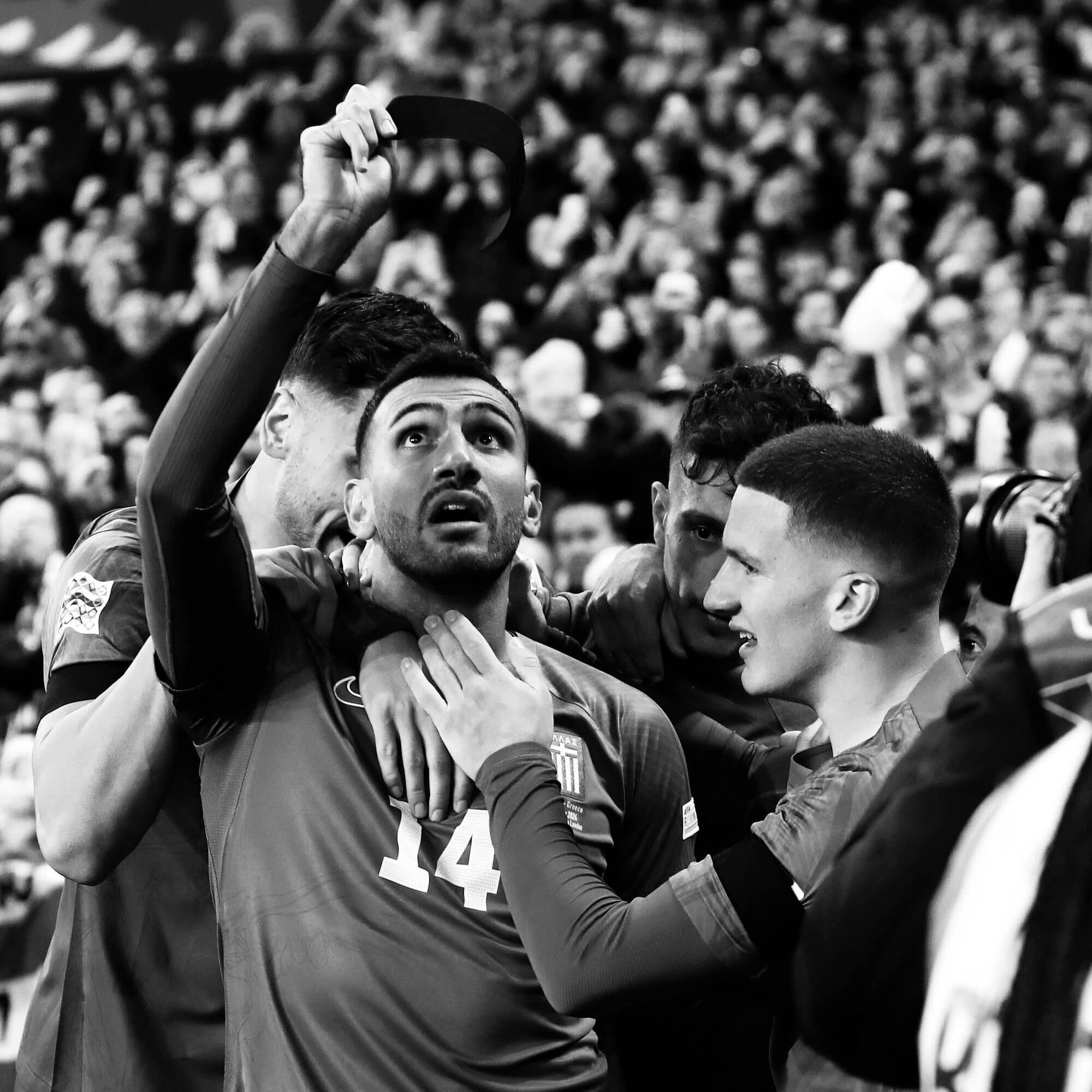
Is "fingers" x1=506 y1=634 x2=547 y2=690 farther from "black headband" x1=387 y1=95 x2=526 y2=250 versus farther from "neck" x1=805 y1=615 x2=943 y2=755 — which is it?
"black headband" x1=387 y1=95 x2=526 y2=250

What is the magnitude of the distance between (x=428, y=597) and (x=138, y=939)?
680 millimetres

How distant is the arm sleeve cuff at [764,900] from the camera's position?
5.47 ft

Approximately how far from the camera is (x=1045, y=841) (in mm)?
1151

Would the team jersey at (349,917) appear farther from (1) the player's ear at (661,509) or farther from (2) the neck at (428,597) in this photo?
(1) the player's ear at (661,509)

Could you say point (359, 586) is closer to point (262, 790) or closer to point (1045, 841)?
point (262, 790)

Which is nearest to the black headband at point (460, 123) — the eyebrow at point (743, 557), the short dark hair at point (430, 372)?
the short dark hair at point (430, 372)

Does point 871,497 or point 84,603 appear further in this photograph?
point 84,603

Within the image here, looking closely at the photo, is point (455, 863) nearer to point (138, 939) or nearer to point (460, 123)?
point (138, 939)

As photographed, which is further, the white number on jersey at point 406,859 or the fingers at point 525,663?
the fingers at point 525,663

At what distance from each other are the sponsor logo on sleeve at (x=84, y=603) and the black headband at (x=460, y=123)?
80cm

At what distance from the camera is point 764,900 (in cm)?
168

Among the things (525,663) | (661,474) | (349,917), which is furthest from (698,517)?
(661,474)

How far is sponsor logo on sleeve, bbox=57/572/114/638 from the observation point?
2182mm

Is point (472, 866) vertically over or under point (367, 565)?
under
